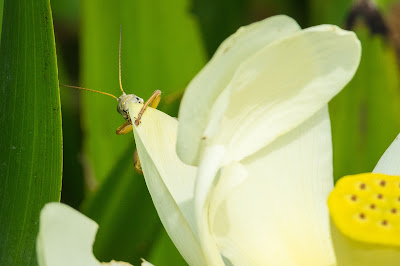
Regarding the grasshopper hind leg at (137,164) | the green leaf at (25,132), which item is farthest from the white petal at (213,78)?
the grasshopper hind leg at (137,164)

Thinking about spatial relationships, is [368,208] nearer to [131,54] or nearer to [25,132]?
[25,132]

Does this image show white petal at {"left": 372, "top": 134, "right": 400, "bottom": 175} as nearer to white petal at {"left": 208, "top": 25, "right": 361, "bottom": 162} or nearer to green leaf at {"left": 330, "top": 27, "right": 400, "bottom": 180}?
white petal at {"left": 208, "top": 25, "right": 361, "bottom": 162}

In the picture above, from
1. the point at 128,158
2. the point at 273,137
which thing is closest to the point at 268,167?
the point at 273,137

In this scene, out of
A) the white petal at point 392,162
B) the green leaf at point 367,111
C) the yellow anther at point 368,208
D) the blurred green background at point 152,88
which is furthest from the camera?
the green leaf at point 367,111

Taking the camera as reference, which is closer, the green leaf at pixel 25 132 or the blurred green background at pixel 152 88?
the green leaf at pixel 25 132

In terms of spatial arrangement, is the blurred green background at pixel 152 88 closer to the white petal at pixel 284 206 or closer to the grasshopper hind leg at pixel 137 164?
the grasshopper hind leg at pixel 137 164

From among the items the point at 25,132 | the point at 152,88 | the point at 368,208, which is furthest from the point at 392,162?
the point at 152,88
